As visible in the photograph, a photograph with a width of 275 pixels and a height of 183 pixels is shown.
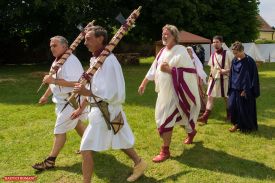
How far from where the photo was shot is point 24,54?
28734 millimetres

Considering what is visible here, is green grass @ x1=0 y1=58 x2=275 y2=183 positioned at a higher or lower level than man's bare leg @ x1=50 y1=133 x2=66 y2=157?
lower

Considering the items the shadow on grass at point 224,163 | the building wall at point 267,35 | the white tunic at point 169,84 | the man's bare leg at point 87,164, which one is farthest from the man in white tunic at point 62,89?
the building wall at point 267,35

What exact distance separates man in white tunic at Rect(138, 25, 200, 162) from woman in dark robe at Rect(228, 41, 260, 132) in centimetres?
167

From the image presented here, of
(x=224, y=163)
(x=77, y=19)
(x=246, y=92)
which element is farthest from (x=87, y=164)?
(x=77, y=19)

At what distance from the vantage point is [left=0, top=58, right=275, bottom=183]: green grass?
18.8 feet

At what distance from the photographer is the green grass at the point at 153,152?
572cm

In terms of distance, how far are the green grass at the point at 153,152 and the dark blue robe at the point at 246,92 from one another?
29cm

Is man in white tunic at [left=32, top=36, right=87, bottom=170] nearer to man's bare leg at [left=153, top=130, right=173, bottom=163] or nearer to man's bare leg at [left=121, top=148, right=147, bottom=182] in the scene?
man's bare leg at [left=121, top=148, right=147, bottom=182]

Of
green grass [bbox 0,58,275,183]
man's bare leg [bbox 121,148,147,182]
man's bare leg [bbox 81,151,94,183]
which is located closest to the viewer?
man's bare leg [bbox 81,151,94,183]

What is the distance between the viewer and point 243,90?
780 centimetres

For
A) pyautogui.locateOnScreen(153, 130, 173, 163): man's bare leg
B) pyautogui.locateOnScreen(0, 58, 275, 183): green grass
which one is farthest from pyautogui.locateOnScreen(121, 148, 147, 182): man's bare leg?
pyautogui.locateOnScreen(153, 130, 173, 163): man's bare leg

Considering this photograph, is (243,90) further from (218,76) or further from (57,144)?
(57,144)

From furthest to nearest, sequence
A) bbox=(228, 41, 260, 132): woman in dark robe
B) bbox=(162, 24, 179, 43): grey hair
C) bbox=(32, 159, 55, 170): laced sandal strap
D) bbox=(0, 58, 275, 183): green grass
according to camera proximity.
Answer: bbox=(228, 41, 260, 132): woman in dark robe < bbox=(162, 24, 179, 43): grey hair < bbox=(32, 159, 55, 170): laced sandal strap < bbox=(0, 58, 275, 183): green grass

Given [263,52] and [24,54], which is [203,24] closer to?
[263,52]
